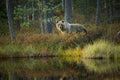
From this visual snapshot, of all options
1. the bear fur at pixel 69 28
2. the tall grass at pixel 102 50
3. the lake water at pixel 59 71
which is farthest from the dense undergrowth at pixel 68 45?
the lake water at pixel 59 71

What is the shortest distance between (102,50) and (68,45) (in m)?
3.18

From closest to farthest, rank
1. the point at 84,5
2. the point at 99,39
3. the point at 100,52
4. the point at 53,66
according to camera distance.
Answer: the point at 53,66, the point at 100,52, the point at 99,39, the point at 84,5

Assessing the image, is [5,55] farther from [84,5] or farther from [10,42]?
[84,5]

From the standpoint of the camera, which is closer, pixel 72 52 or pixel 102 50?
pixel 102 50

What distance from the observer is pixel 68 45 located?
2552 centimetres

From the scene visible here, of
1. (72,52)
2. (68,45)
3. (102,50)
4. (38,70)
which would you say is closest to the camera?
(38,70)

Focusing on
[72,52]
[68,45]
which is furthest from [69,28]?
[72,52]

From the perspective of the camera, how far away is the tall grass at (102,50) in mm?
23062

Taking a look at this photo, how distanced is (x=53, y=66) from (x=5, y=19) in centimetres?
2086

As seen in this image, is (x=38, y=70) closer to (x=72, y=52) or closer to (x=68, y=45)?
(x=72, y=52)

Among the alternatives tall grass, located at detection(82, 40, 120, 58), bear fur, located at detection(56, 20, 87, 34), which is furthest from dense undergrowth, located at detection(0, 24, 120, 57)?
bear fur, located at detection(56, 20, 87, 34)

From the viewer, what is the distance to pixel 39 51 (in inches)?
1026

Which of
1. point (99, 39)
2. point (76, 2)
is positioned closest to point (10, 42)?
point (99, 39)

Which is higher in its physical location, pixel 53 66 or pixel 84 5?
pixel 84 5
